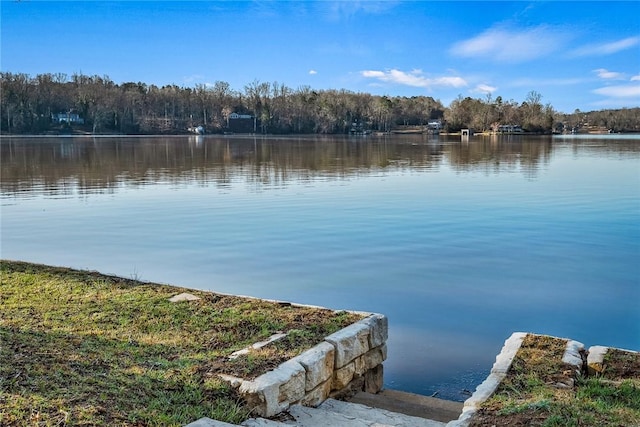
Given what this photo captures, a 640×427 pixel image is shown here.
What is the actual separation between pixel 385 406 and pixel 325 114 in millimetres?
136309

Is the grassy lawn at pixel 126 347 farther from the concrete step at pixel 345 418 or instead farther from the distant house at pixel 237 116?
the distant house at pixel 237 116

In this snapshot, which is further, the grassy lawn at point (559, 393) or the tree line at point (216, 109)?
the tree line at point (216, 109)

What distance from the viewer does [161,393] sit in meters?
4.36

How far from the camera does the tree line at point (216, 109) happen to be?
112125 millimetres

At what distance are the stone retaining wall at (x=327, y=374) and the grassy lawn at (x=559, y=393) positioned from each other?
4.91 ft

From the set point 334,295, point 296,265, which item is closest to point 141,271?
point 296,265

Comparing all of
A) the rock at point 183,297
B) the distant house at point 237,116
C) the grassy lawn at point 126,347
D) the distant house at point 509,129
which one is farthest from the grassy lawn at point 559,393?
the distant house at point 237,116

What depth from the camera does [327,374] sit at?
17.6 feet

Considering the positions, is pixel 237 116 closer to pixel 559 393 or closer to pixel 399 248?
pixel 399 248

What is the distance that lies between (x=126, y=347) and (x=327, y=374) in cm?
194

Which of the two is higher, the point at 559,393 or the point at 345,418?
the point at 559,393

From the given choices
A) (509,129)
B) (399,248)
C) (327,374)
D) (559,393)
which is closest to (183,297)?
(327,374)

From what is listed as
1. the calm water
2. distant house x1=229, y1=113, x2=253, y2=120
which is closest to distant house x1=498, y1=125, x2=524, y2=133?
distant house x1=229, y1=113, x2=253, y2=120

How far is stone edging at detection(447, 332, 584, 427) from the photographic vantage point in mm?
4340
